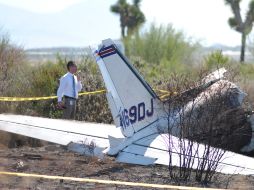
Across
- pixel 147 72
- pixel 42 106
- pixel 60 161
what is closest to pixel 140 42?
pixel 147 72

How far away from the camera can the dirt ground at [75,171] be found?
889 cm

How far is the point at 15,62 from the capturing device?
23.1 metres

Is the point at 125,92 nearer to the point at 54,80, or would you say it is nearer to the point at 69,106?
the point at 69,106

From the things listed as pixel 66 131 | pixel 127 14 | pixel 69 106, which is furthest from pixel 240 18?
pixel 66 131

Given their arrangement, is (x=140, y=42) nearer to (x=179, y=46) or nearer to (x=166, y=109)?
(x=179, y=46)

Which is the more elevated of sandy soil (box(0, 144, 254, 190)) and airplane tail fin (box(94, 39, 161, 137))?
airplane tail fin (box(94, 39, 161, 137))

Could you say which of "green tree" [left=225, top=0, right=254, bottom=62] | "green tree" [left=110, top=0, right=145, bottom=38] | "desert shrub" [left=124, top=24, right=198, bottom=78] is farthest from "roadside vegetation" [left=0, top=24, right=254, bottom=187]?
"green tree" [left=110, top=0, right=145, bottom=38]

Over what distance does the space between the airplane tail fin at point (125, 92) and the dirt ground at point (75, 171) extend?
714 mm

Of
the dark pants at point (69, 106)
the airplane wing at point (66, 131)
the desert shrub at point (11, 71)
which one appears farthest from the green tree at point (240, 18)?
the airplane wing at point (66, 131)

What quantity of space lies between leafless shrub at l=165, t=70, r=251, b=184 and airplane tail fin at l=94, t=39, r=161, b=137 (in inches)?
15.3

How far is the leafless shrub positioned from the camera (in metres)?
9.03

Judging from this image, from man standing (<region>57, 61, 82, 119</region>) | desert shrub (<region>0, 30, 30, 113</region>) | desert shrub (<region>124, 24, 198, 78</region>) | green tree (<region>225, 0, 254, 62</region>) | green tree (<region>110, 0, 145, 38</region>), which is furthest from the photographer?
green tree (<region>110, 0, 145, 38</region>)

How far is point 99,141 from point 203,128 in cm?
191

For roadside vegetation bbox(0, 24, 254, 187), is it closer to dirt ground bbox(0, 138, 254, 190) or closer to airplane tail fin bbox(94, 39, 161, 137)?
airplane tail fin bbox(94, 39, 161, 137)
